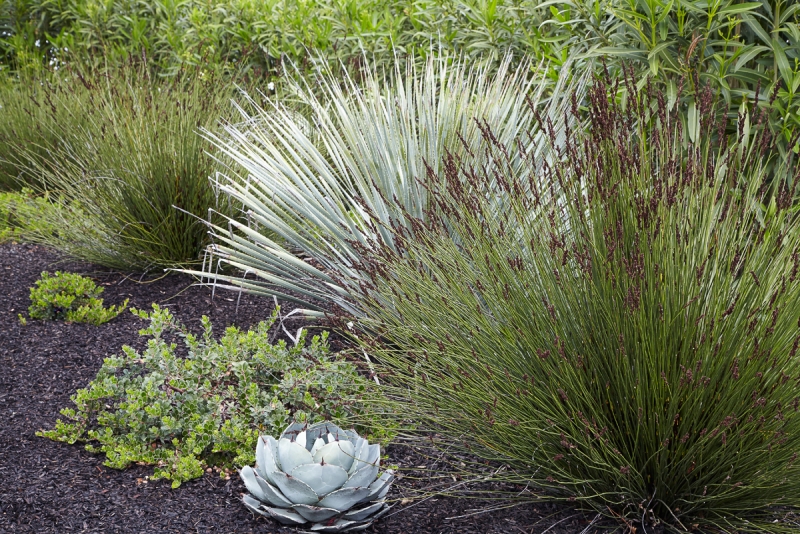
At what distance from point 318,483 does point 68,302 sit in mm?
2308

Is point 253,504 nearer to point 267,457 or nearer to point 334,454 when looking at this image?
point 267,457

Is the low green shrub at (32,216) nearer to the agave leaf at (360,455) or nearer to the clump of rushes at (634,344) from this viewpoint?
the agave leaf at (360,455)

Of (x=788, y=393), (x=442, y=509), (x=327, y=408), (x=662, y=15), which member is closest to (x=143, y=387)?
(x=327, y=408)

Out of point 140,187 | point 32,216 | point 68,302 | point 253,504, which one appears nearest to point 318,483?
point 253,504

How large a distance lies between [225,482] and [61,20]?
8758 millimetres

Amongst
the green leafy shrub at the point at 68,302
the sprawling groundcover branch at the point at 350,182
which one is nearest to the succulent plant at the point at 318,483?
the sprawling groundcover branch at the point at 350,182

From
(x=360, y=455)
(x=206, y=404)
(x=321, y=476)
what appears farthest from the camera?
(x=206, y=404)

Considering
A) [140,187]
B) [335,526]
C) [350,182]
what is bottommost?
[335,526]

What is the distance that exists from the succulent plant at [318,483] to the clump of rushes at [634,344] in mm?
248

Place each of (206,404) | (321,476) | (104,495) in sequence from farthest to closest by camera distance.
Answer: (206,404)
(104,495)
(321,476)

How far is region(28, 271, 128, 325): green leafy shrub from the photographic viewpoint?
4.16 metres

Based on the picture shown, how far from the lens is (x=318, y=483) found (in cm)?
239

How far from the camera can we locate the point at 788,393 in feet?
Result: 7.29

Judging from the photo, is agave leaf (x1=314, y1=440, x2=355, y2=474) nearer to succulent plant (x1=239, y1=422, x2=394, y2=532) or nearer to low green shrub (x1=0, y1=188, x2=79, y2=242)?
succulent plant (x1=239, y1=422, x2=394, y2=532)
